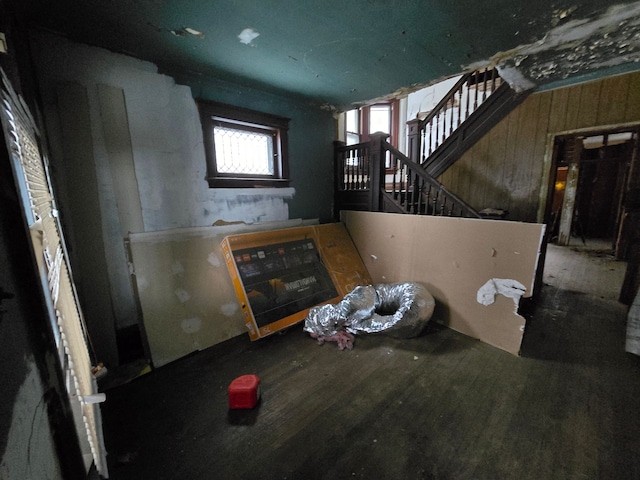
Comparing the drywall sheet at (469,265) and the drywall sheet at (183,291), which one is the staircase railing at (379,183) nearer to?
the drywall sheet at (469,265)

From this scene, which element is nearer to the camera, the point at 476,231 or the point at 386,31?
the point at 386,31

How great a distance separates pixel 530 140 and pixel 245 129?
11.5 feet

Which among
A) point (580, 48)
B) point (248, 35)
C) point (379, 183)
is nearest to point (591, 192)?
point (580, 48)

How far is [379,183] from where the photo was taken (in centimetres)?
306

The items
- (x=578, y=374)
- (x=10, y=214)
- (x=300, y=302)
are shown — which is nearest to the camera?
(x=10, y=214)

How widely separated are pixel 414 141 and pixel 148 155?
391 centimetres

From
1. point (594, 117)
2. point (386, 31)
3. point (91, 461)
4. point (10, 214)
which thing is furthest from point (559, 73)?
point (91, 461)

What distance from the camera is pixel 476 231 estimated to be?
2.26 m

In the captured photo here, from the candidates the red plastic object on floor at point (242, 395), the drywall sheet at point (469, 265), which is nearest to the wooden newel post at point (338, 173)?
the drywall sheet at point (469, 265)

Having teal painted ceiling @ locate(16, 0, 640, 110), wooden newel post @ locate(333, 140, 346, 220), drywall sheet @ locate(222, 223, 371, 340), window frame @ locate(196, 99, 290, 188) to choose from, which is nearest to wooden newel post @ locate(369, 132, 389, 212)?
wooden newel post @ locate(333, 140, 346, 220)

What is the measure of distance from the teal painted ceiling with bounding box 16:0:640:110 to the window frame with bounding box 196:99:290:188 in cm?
26

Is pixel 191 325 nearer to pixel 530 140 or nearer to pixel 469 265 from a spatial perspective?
pixel 469 265

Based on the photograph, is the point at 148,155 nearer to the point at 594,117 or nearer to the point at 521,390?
the point at 521,390

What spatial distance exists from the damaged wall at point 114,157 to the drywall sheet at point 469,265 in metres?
1.83
